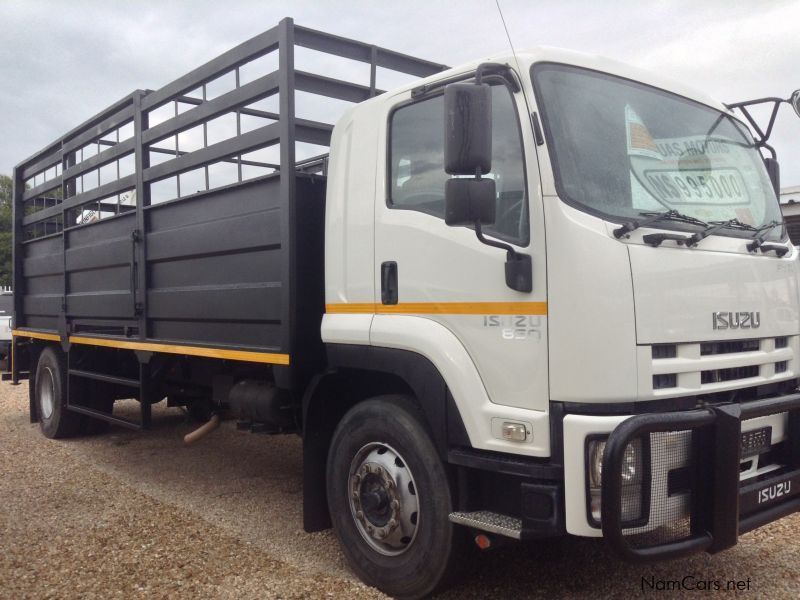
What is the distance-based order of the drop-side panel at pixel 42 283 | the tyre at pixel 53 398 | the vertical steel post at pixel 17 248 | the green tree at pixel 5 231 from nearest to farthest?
the drop-side panel at pixel 42 283
the tyre at pixel 53 398
the vertical steel post at pixel 17 248
the green tree at pixel 5 231

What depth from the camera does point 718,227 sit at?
129 inches

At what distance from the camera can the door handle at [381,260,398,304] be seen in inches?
144

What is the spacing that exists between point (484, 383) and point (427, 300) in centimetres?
51

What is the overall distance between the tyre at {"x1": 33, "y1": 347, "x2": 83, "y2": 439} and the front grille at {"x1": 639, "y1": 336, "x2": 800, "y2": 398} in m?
6.17

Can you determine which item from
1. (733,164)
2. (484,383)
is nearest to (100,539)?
(484,383)

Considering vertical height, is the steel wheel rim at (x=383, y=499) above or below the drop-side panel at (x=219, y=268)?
below

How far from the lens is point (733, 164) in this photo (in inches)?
151

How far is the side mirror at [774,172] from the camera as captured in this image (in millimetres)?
4207

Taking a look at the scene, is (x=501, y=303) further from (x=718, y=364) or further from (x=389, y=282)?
(x=718, y=364)

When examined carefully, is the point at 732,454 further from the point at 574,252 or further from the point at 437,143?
the point at 437,143

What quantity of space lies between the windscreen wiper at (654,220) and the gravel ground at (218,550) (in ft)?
5.50

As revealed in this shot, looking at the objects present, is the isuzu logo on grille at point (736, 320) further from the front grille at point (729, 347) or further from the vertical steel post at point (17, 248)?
the vertical steel post at point (17, 248)

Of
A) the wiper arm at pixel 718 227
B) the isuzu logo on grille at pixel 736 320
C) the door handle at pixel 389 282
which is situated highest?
the wiper arm at pixel 718 227

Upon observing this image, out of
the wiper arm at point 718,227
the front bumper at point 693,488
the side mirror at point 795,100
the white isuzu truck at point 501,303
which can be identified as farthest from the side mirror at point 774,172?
the front bumper at point 693,488
